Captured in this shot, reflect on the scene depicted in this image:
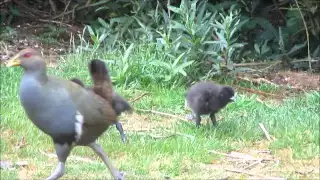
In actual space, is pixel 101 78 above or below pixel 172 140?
above

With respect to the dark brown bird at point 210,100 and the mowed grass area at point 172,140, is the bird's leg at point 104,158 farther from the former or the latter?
the dark brown bird at point 210,100

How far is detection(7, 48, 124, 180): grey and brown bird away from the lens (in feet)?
17.8

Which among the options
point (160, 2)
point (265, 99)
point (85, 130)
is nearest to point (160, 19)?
point (160, 2)

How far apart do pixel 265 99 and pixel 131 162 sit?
362 cm

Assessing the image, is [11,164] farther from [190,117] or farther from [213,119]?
[190,117]

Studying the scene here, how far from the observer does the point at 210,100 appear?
807 cm

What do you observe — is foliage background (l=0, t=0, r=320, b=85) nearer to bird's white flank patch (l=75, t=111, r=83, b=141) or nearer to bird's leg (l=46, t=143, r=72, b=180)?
bird's leg (l=46, t=143, r=72, b=180)

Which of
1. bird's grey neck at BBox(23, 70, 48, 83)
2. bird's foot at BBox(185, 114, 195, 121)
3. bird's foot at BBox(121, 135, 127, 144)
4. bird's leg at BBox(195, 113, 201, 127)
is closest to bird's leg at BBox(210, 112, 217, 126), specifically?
bird's leg at BBox(195, 113, 201, 127)

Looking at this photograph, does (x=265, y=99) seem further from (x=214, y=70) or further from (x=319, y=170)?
(x=319, y=170)

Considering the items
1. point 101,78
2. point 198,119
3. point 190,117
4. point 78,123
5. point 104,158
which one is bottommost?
point 190,117

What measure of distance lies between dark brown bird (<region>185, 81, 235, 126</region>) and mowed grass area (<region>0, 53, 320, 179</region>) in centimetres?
16

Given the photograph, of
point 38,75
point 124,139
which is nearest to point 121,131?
point 124,139

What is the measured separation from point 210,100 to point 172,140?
89 centimetres

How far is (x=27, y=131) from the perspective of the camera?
7.50 metres
